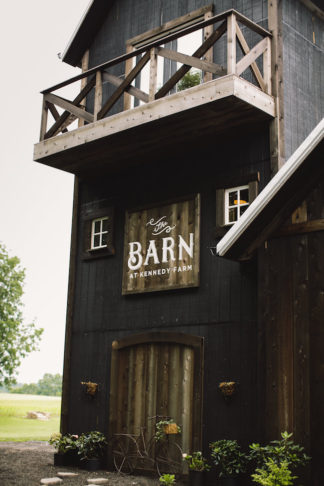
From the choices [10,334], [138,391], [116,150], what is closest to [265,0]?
[116,150]

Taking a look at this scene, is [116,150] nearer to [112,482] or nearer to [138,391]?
[138,391]

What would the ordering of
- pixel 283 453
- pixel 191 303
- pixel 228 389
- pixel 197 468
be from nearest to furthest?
1. pixel 283 453
2. pixel 197 468
3. pixel 228 389
4. pixel 191 303

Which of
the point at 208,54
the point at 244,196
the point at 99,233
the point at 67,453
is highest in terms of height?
the point at 208,54

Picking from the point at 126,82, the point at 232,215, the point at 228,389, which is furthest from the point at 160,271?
the point at 126,82

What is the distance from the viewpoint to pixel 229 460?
9.94 metres

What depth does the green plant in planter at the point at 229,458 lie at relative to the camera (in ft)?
32.0

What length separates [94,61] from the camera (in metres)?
14.9

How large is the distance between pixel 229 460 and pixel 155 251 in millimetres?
4136

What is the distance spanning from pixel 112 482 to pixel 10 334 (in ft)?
77.3

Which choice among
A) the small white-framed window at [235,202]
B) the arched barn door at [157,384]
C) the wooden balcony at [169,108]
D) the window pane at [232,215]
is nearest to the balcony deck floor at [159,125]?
the wooden balcony at [169,108]

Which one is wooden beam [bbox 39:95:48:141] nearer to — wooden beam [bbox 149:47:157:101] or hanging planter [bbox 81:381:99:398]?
wooden beam [bbox 149:47:157:101]

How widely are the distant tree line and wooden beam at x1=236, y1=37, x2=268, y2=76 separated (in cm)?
5891

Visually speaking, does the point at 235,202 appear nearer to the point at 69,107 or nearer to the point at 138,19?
the point at 69,107

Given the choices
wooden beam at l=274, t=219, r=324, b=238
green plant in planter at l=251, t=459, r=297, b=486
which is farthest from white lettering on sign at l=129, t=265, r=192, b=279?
green plant in planter at l=251, t=459, r=297, b=486
